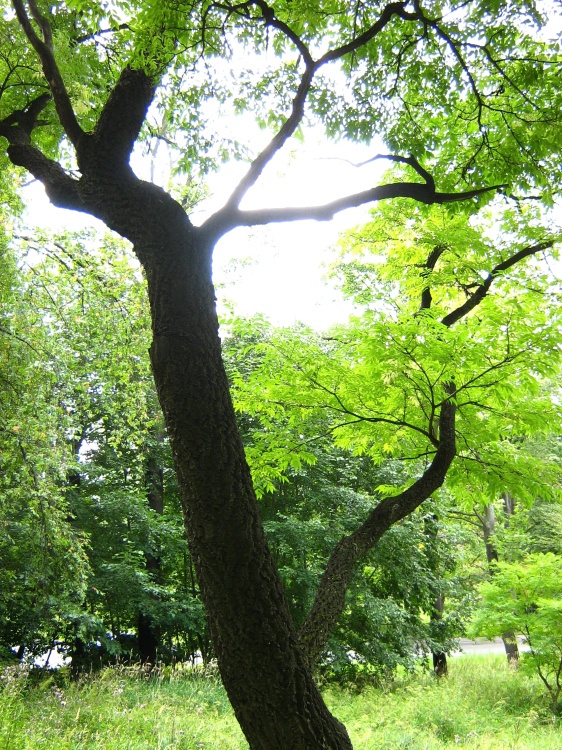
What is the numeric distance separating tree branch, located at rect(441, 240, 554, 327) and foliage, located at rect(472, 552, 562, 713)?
6749 millimetres

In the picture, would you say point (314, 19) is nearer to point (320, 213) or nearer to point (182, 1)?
point (182, 1)

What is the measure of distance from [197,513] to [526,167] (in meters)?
3.07

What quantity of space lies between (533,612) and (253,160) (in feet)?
34.4

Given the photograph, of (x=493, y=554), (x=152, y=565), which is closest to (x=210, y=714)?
(x=152, y=565)

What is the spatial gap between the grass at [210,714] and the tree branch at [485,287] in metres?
4.65

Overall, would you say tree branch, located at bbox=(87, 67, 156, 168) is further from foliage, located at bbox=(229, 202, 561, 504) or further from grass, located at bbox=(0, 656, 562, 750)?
grass, located at bbox=(0, 656, 562, 750)

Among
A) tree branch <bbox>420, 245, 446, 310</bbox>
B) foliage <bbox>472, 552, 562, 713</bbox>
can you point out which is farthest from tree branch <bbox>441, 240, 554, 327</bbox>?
foliage <bbox>472, 552, 562, 713</bbox>

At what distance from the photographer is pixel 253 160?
144 inches

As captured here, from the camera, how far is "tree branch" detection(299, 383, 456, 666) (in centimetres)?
365

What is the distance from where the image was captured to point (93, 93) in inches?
198

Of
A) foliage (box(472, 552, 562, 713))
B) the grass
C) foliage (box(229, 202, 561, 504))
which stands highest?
foliage (box(229, 202, 561, 504))

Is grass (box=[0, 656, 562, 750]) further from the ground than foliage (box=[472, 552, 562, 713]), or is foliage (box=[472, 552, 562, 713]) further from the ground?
foliage (box=[472, 552, 562, 713])

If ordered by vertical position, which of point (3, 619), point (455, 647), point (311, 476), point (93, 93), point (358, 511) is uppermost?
point (93, 93)

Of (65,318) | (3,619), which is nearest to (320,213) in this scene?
(65,318)
